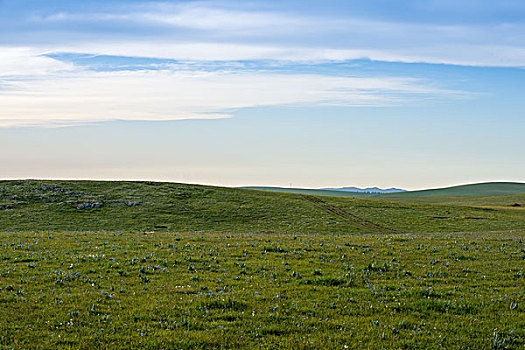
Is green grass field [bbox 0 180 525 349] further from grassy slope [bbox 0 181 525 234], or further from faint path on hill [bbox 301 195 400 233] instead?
faint path on hill [bbox 301 195 400 233]

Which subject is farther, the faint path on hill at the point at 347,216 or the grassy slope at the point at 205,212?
the faint path on hill at the point at 347,216

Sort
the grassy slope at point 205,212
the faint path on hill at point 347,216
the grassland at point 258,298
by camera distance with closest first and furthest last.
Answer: the grassland at point 258,298
the grassy slope at point 205,212
the faint path on hill at point 347,216

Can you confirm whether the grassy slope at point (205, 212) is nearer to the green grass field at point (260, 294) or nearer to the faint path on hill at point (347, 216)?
the faint path on hill at point (347, 216)

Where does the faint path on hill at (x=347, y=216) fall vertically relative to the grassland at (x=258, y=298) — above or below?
below

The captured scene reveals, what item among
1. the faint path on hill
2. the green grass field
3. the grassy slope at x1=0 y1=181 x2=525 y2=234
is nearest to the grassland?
the green grass field

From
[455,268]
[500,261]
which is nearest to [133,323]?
[455,268]

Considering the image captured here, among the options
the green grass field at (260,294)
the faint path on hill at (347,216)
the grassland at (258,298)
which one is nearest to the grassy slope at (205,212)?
the faint path on hill at (347,216)

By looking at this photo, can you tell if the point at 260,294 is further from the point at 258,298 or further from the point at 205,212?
the point at 205,212

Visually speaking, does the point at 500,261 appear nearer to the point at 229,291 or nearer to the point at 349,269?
the point at 349,269

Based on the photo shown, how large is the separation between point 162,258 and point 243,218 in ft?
150

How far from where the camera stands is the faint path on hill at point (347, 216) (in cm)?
6320

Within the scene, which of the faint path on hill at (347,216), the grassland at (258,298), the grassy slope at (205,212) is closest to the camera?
the grassland at (258,298)

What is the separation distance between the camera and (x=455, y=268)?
758 inches

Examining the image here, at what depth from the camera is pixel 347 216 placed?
72.9 meters
